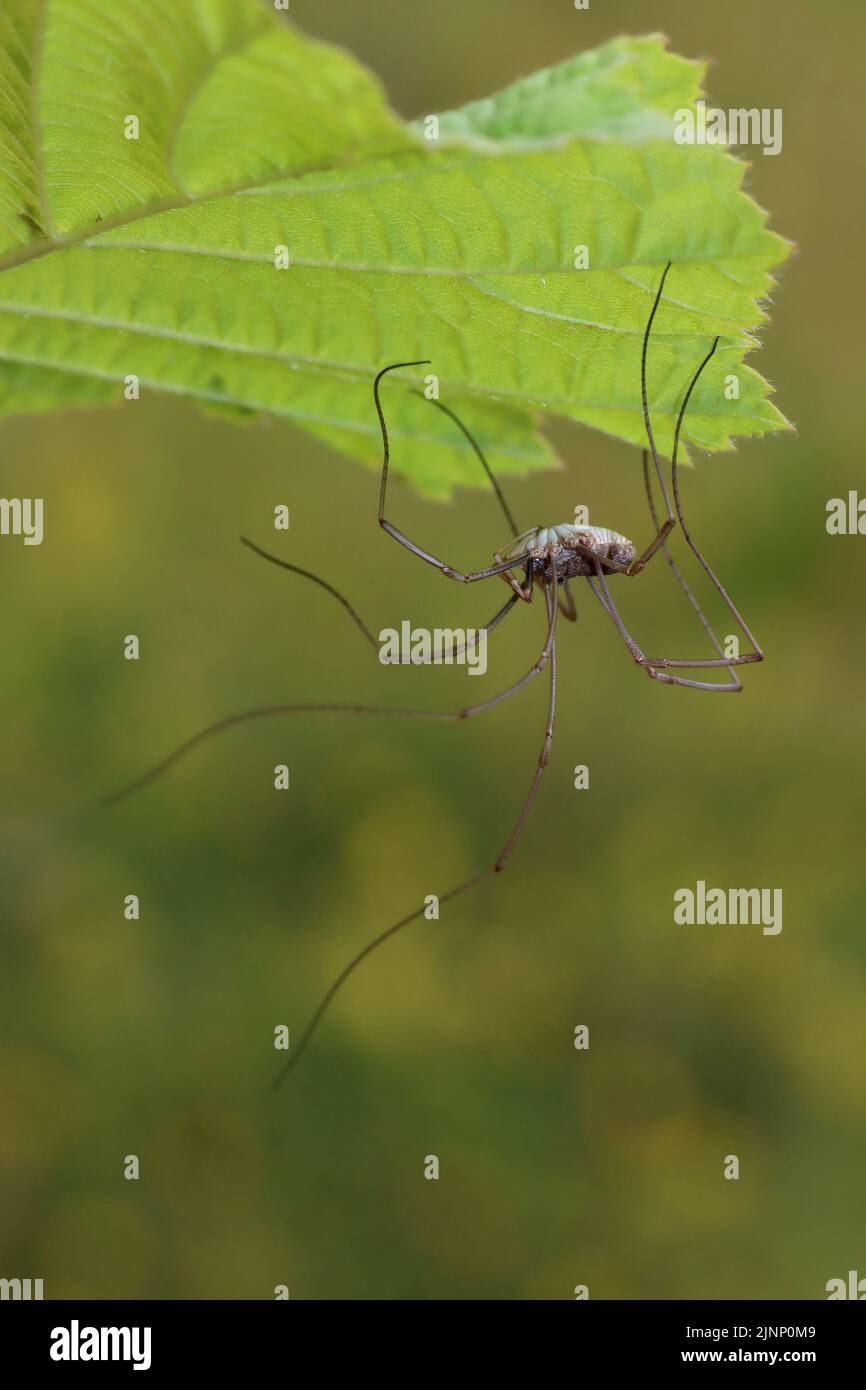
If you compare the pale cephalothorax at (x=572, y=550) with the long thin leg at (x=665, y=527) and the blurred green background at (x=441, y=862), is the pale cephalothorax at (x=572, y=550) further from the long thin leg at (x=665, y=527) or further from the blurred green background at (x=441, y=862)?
the blurred green background at (x=441, y=862)

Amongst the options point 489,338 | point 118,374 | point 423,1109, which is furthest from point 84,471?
point 489,338

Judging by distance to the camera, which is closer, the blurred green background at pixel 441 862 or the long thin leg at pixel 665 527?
the long thin leg at pixel 665 527

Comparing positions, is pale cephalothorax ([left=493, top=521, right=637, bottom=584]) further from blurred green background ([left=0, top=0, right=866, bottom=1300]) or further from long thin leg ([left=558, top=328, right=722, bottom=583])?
blurred green background ([left=0, top=0, right=866, bottom=1300])

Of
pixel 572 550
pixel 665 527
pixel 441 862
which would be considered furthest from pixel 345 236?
pixel 441 862

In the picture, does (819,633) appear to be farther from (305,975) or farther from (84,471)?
(84,471)

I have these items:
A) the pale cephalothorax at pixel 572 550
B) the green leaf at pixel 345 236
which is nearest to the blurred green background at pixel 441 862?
the pale cephalothorax at pixel 572 550

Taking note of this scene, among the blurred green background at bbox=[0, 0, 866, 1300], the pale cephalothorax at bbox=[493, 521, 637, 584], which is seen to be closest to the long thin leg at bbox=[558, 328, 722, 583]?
the pale cephalothorax at bbox=[493, 521, 637, 584]
